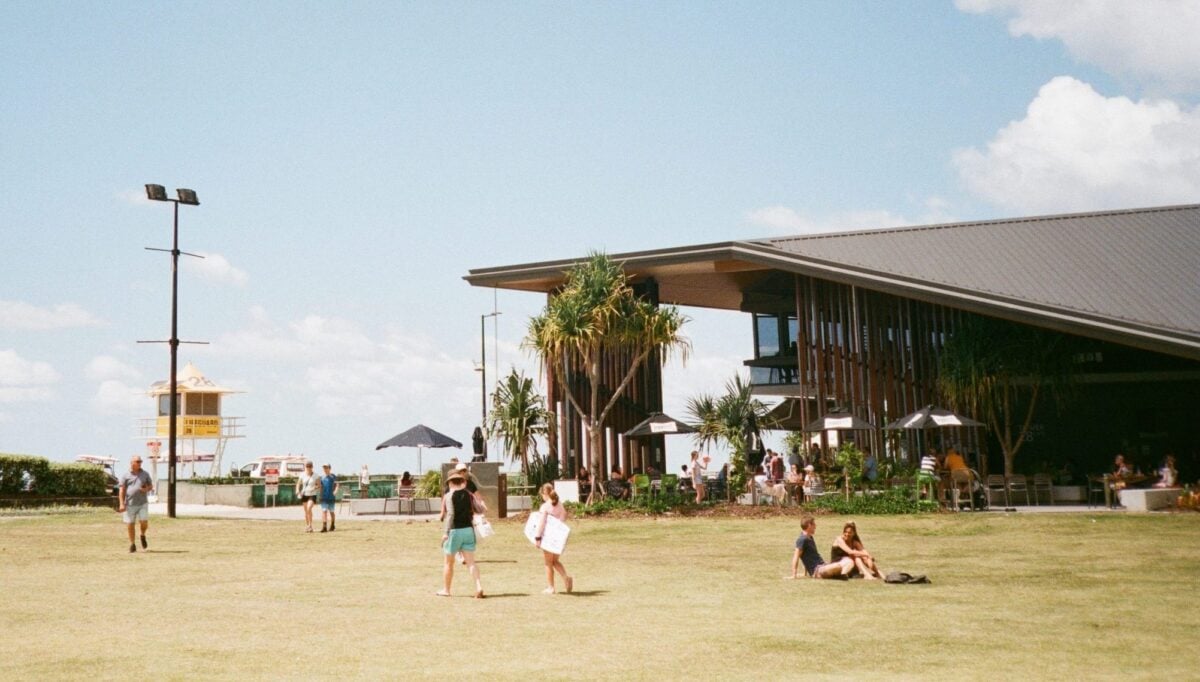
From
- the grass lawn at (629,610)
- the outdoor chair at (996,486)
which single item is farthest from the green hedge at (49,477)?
the outdoor chair at (996,486)

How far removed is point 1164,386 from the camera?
3067 cm

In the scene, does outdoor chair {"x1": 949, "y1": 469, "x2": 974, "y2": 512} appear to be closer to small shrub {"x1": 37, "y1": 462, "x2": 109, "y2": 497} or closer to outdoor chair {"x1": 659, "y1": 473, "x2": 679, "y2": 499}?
outdoor chair {"x1": 659, "y1": 473, "x2": 679, "y2": 499}

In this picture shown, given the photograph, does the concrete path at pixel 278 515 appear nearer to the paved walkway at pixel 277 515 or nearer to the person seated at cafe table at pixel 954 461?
the paved walkway at pixel 277 515

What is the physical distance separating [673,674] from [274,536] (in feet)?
54.6

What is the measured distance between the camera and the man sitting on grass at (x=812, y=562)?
13.9m

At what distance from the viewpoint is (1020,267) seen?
27.5m

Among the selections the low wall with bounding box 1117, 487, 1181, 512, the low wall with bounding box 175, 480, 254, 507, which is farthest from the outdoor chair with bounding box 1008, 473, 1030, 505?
the low wall with bounding box 175, 480, 254, 507

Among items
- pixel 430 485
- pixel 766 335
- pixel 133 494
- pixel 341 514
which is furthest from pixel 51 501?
pixel 766 335

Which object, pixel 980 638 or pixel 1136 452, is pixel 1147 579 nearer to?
pixel 980 638

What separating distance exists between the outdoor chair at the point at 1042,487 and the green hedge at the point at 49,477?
28589 millimetres

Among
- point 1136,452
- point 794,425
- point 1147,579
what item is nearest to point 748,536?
point 1147,579

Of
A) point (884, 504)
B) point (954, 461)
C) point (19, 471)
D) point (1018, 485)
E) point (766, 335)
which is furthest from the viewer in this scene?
point (766, 335)

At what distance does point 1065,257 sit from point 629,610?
21115 millimetres

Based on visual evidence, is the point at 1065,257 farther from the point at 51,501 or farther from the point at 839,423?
the point at 51,501
